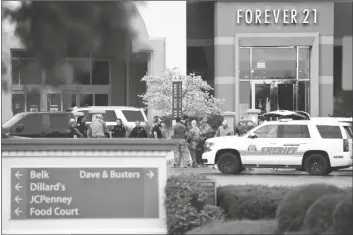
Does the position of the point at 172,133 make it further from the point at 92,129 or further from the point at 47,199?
the point at 47,199

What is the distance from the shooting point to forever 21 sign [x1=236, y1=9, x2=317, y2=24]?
1496 inches

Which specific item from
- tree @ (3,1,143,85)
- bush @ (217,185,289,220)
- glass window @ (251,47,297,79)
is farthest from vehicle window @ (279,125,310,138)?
tree @ (3,1,143,85)

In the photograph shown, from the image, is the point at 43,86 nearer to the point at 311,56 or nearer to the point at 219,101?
the point at 219,101

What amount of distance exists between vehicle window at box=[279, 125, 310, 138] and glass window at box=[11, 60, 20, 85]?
1879 cm

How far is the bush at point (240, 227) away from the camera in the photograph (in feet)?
27.5

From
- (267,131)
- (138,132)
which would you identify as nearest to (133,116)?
(138,132)

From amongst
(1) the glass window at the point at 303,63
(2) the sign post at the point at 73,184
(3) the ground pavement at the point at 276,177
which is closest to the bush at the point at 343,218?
(2) the sign post at the point at 73,184

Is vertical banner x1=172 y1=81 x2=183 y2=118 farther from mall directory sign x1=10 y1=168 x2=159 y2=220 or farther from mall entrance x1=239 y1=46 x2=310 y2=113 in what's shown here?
mall directory sign x1=10 y1=168 x2=159 y2=220

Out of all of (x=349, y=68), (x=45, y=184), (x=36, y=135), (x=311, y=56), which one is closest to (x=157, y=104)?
(x=36, y=135)

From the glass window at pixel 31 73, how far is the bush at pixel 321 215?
12.1 ft

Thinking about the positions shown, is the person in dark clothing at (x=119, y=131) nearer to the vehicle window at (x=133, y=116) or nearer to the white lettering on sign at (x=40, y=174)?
the vehicle window at (x=133, y=116)

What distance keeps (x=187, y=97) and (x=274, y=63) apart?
23.9ft

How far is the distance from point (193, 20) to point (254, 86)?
5.28 m

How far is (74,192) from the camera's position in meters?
9.49
